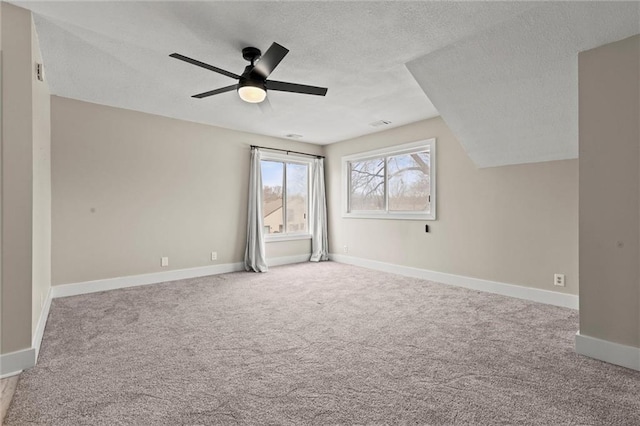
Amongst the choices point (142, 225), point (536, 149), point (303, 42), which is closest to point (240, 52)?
point (303, 42)

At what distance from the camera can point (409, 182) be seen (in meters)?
5.19

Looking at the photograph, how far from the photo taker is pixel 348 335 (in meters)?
2.69

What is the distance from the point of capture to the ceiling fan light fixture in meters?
2.59

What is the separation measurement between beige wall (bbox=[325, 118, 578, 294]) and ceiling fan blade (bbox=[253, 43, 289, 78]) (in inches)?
118

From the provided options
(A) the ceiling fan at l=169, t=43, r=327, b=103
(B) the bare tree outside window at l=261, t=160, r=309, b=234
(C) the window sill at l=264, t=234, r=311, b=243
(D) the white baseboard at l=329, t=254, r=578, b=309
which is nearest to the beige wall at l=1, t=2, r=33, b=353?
(A) the ceiling fan at l=169, t=43, r=327, b=103

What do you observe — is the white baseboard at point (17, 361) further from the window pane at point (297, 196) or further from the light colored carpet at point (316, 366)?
the window pane at point (297, 196)

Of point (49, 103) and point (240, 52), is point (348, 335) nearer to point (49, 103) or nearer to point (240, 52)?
point (240, 52)

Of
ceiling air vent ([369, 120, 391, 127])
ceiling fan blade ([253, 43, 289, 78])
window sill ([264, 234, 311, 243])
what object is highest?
ceiling air vent ([369, 120, 391, 127])

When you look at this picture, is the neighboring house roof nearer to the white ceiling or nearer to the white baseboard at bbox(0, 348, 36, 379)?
the white ceiling

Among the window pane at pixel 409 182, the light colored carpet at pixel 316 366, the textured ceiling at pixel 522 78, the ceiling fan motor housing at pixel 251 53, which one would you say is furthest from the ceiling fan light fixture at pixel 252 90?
the window pane at pixel 409 182

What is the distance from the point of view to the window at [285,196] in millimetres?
6023

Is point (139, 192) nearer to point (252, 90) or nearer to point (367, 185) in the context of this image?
point (252, 90)

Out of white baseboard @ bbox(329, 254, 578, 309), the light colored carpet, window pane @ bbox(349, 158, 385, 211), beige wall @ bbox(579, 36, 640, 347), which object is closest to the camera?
the light colored carpet

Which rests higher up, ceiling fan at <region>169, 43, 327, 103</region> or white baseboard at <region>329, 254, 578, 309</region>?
ceiling fan at <region>169, 43, 327, 103</region>
